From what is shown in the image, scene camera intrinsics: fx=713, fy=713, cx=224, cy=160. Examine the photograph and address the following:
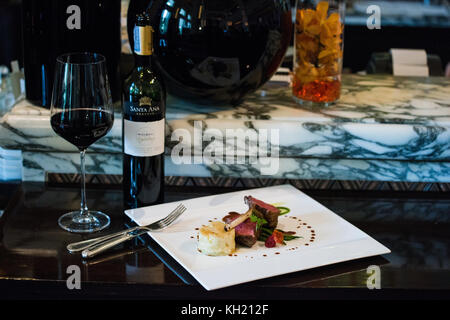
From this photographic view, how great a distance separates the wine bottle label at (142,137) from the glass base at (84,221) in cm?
14

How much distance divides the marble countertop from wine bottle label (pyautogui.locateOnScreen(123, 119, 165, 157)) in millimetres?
176

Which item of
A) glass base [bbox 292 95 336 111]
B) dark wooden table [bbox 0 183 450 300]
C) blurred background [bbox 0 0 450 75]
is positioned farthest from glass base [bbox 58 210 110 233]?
blurred background [bbox 0 0 450 75]

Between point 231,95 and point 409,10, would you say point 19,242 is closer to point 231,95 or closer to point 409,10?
point 231,95

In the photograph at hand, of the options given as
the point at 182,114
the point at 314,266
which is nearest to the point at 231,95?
the point at 182,114

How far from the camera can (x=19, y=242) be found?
1.21m

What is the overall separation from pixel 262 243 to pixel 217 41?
405 millimetres

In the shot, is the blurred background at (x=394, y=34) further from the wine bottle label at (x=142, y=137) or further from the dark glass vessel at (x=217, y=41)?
the wine bottle label at (x=142, y=137)

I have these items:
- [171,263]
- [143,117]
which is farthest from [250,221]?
[143,117]

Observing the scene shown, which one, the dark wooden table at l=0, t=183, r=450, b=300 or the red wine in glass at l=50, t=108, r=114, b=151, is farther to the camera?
the red wine in glass at l=50, t=108, r=114, b=151

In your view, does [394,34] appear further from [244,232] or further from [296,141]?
[244,232]

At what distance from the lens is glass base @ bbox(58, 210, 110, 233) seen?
4.12 feet

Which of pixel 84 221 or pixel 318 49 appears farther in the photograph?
pixel 318 49

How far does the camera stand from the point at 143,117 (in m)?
1.23

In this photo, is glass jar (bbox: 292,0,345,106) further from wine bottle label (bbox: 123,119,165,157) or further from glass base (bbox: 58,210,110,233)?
glass base (bbox: 58,210,110,233)
